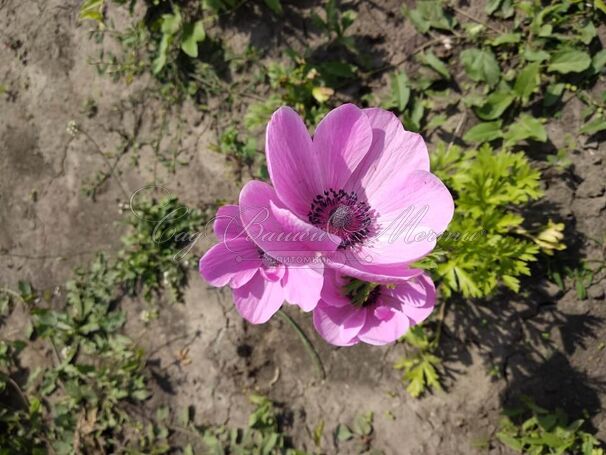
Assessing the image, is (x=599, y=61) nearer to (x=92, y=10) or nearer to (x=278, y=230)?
(x=278, y=230)

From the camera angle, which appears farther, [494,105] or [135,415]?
[135,415]

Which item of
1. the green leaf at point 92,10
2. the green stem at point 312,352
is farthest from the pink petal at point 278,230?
the green leaf at point 92,10

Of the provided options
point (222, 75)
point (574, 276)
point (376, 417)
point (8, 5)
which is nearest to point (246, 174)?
point (222, 75)

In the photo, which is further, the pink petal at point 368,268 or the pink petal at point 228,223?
the pink petal at point 228,223

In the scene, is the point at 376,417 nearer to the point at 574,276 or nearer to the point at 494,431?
the point at 494,431

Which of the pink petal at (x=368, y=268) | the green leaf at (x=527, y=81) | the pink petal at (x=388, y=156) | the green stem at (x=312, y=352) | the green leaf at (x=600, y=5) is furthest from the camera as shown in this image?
the green stem at (x=312, y=352)

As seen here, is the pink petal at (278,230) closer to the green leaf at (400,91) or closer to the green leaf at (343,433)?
the green leaf at (400,91)
